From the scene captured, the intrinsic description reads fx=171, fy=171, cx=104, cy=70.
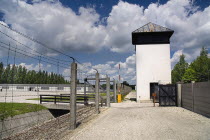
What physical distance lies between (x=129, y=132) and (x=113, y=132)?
24.7 inches

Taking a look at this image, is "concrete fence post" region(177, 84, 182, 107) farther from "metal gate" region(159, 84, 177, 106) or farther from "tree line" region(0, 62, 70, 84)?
→ "tree line" region(0, 62, 70, 84)

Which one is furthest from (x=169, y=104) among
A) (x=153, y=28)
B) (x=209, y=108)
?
(x=153, y=28)

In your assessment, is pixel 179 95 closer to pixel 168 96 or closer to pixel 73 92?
pixel 168 96

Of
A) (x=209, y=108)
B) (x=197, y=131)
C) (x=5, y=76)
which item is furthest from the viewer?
(x=209, y=108)

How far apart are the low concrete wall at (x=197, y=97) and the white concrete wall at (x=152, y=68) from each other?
226 inches

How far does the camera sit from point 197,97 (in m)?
11.4

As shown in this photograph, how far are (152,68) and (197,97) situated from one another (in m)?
9.11

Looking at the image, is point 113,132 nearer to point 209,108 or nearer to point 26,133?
point 26,133

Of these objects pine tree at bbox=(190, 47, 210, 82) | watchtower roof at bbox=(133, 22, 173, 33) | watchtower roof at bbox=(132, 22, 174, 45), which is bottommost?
pine tree at bbox=(190, 47, 210, 82)

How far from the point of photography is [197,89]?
11.4 m

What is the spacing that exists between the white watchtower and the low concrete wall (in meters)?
5.80

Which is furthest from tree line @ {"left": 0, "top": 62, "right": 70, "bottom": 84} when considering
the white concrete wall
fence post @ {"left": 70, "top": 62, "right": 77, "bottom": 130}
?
the white concrete wall

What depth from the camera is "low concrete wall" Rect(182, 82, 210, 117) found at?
391 inches

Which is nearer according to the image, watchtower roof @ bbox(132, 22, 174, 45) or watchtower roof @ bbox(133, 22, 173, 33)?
watchtower roof @ bbox(132, 22, 174, 45)
